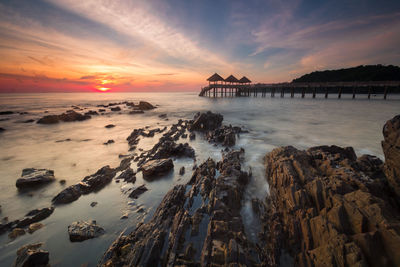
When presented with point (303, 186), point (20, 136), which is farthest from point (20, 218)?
point (20, 136)

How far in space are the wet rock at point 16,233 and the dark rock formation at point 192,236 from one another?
256cm

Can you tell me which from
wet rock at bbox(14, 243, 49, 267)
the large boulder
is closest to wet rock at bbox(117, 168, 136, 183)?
wet rock at bbox(14, 243, 49, 267)

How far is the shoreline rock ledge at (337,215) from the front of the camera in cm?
222

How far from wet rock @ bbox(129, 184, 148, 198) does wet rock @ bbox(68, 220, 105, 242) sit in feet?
4.34

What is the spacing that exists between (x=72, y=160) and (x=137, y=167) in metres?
3.97

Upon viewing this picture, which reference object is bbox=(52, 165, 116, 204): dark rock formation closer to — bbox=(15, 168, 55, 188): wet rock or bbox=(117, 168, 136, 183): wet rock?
bbox=(117, 168, 136, 183): wet rock

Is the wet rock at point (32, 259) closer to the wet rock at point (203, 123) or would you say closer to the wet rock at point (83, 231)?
the wet rock at point (83, 231)

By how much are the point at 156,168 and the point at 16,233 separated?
3891 millimetres

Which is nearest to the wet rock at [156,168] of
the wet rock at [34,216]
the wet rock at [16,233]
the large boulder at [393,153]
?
the wet rock at [34,216]

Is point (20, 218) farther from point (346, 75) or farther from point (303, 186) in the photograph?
point (346, 75)

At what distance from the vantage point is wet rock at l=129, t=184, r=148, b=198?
521 cm

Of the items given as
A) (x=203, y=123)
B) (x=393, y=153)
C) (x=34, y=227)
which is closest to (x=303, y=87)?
(x=203, y=123)

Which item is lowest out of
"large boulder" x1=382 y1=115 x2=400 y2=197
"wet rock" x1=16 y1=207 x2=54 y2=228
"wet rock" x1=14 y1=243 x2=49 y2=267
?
"wet rock" x1=16 y1=207 x2=54 y2=228

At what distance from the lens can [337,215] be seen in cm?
272
